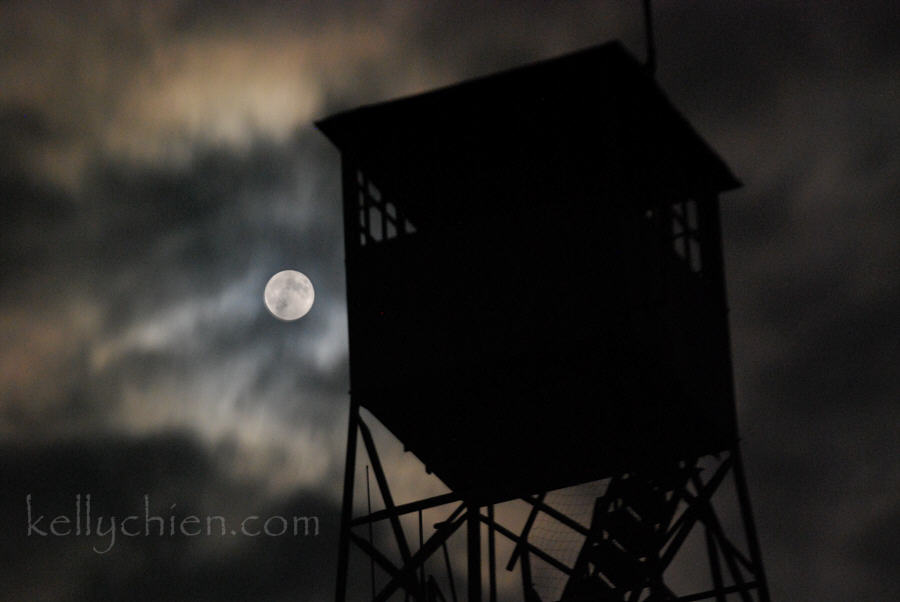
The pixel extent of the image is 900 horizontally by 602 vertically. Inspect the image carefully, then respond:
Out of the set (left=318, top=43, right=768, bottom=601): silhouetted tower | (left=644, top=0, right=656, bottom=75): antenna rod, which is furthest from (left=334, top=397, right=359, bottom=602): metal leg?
(left=644, top=0, right=656, bottom=75): antenna rod

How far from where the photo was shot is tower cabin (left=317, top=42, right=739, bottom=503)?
2473 centimetres

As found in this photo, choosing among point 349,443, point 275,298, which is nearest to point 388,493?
point 349,443

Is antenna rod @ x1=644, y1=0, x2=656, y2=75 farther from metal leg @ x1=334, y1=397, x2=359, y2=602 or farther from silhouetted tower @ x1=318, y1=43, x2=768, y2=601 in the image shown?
metal leg @ x1=334, y1=397, x2=359, y2=602

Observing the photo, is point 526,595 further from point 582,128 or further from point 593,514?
point 582,128

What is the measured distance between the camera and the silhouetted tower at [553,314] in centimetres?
2480

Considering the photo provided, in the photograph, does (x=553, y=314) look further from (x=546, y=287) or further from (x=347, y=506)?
(x=347, y=506)

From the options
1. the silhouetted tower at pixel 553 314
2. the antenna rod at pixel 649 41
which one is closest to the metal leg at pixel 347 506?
the silhouetted tower at pixel 553 314

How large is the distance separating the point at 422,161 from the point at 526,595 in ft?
21.5

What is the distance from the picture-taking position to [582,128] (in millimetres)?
26688

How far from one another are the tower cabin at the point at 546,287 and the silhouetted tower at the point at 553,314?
29 millimetres

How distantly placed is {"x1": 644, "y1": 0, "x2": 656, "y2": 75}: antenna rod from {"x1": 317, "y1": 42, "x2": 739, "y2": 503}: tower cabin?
2.46 ft

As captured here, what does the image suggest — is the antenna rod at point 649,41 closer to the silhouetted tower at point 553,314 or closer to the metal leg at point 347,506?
the silhouetted tower at point 553,314

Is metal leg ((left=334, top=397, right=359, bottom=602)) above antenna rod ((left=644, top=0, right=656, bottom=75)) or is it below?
below

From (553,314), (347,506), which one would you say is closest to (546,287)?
(553,314)
